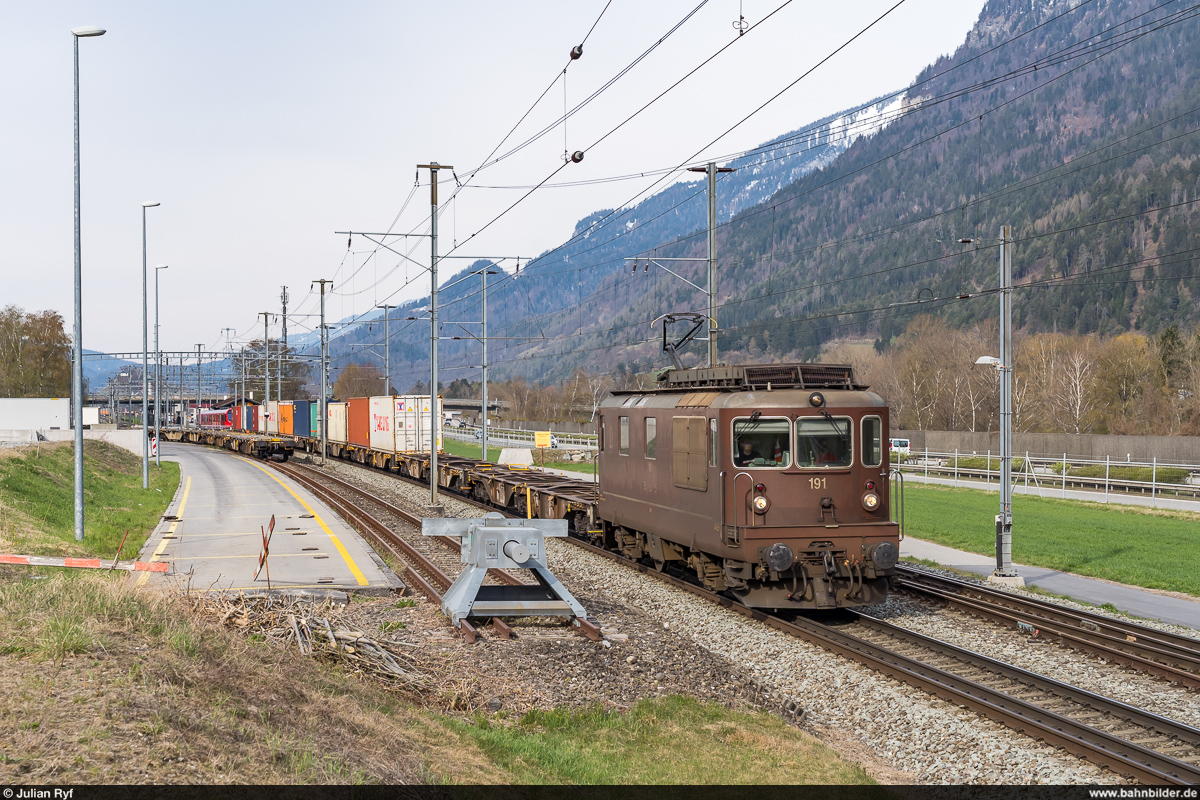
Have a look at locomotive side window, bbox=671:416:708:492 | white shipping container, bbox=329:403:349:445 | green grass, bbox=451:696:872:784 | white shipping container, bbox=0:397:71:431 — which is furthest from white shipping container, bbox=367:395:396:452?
green grass, bbox=451:696:872:784

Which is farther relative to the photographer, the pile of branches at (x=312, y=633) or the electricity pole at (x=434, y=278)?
the electricity pole at (x=434, y=278)

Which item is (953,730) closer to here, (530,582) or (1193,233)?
(530,582)

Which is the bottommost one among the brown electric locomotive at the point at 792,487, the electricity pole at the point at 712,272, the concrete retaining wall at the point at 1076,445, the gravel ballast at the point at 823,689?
the gravel ballast at the point at 823,689

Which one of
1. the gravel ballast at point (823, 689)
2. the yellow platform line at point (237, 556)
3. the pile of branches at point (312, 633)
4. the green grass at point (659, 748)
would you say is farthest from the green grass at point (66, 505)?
the green grass at point (659, 748)

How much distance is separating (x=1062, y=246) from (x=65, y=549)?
151624mm

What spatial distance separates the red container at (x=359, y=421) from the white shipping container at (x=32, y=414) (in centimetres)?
1849

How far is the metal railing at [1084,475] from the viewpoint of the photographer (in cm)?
3872

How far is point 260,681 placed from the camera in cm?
764

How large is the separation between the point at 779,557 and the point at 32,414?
55.6m

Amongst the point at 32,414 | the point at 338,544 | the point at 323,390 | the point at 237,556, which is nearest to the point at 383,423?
the point at 323,390

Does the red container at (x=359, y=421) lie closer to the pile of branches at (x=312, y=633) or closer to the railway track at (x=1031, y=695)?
the railway track at (x=1031, y=695)

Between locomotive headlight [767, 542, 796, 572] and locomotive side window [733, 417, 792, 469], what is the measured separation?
1158 mm

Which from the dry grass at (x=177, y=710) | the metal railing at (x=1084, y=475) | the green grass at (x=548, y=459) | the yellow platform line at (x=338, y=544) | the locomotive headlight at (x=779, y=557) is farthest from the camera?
the green grass at (x=548, y=459)

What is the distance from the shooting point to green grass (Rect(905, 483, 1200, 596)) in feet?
60.3
